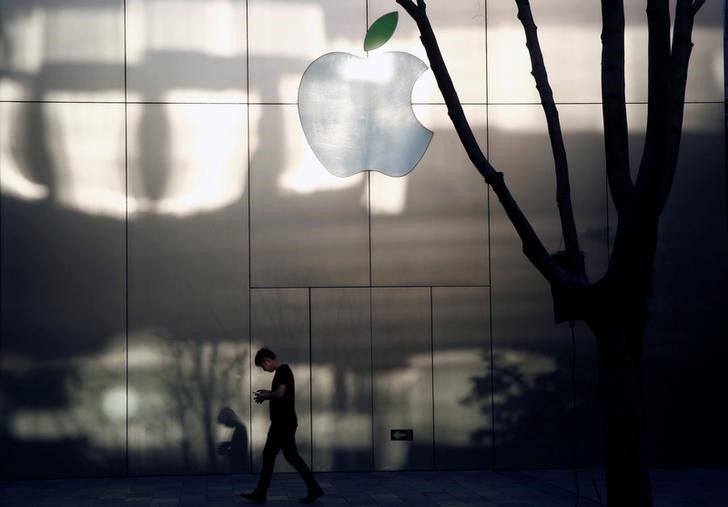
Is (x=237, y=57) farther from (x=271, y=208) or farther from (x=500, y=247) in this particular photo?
(x=500, y=247)

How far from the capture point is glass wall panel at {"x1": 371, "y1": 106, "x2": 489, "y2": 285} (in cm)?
1479

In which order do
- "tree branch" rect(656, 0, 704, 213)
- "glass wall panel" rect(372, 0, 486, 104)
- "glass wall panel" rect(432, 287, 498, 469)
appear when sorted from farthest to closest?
"glass wall panel" rect(372, 0, 486, 104) → "glass wall panel" rect(432, 287, 498, 469) → "tree branch" rect(656, 0, 704, 213)

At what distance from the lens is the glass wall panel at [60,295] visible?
14117 millimetres

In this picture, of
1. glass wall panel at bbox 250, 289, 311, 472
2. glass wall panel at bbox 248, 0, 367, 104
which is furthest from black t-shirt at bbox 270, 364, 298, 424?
glass wall panel at bbox 248, 0, 367, 104

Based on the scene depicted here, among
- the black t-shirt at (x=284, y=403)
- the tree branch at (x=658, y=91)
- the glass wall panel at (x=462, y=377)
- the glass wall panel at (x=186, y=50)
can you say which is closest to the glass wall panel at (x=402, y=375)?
the glass wall panel at (x=462, y=377)

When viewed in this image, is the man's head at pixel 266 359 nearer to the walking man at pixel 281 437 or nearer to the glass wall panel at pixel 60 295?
the walking man at pixel 281 437

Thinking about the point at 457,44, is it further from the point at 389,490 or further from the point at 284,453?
the point at 284,453

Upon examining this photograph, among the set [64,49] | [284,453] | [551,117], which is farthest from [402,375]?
[551,117]

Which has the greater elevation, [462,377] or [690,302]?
[690,302]

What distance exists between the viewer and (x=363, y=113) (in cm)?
1488

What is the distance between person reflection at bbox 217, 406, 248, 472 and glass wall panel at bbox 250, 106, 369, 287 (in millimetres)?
1762

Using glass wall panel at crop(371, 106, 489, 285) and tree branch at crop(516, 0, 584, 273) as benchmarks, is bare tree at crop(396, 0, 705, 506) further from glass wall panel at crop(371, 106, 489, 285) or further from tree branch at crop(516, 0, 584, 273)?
glass wall panel at crop(371, 106, 489, 285)

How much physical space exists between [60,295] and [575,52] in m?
7.74

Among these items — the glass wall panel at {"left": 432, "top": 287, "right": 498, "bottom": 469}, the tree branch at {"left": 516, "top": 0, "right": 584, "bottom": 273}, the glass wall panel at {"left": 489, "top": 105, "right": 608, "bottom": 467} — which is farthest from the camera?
the glass wall panel at {"left": 489, "top": 105, "right": 608, "bottom": 467}
